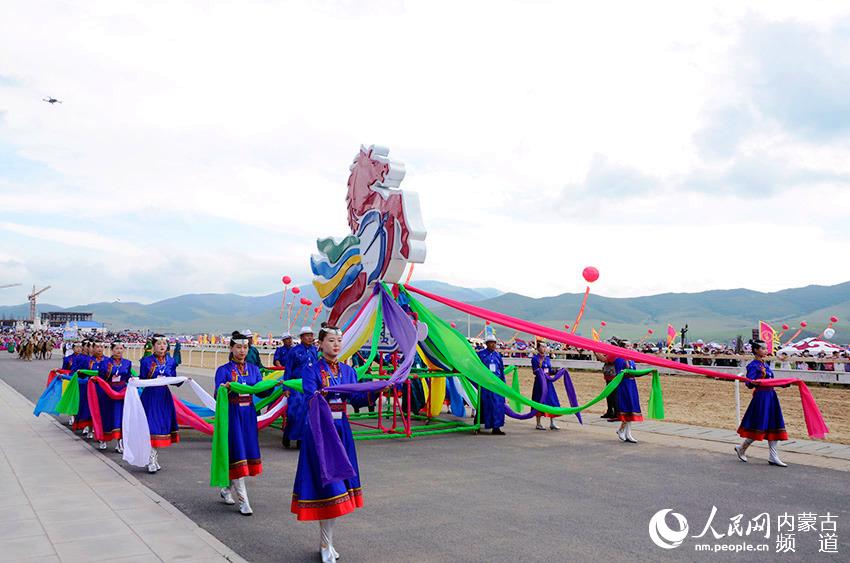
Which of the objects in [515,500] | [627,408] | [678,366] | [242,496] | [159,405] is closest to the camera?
[242,496]

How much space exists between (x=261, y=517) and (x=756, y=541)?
4544 mm

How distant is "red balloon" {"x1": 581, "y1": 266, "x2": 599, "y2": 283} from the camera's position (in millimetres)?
14245

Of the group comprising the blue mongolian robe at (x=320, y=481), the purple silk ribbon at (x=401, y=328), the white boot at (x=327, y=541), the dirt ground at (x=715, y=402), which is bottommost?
the dirt ground at (x=715, y=402)

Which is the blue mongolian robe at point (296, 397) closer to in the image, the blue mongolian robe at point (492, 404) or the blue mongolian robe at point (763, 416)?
the blue mongolian robe at point (492, 404)

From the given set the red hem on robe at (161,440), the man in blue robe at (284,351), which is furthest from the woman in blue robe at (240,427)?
the man in blue robe at (284,351)

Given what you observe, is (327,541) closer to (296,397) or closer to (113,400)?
(296,397)

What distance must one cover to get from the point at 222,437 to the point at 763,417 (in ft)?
23.5

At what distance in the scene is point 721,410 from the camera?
1567 centimetres

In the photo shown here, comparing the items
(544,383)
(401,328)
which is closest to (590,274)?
(544,383)

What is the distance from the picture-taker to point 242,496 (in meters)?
6.39

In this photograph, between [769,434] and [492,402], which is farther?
[492,402]

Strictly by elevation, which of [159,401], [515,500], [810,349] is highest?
Result: [810,349]

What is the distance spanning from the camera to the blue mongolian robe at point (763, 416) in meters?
8.84

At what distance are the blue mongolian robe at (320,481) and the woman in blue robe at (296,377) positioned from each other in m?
5.02
